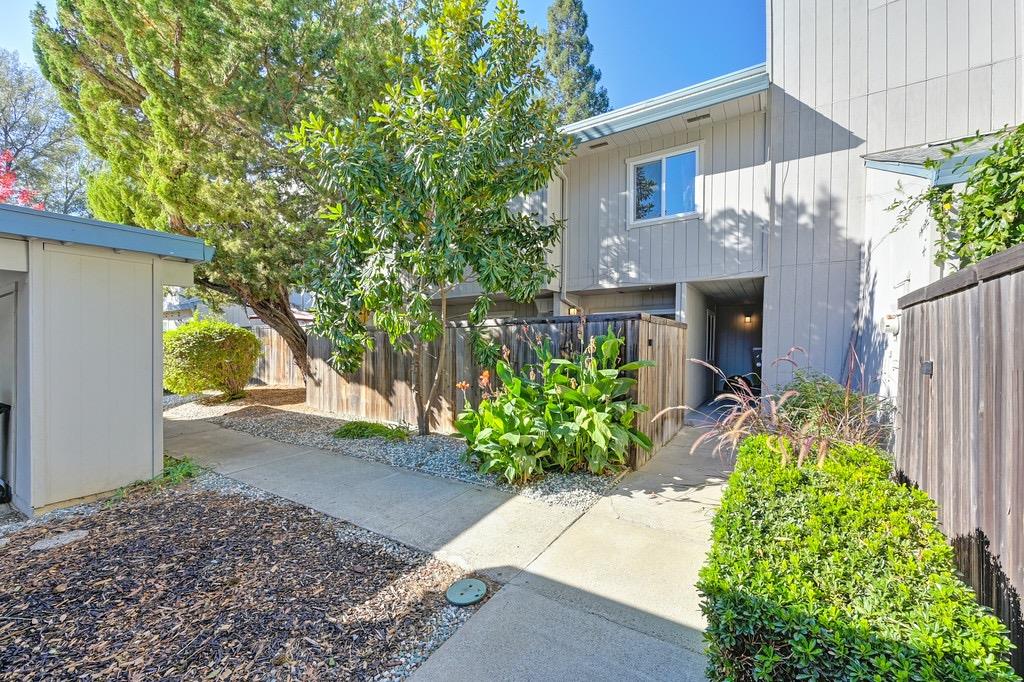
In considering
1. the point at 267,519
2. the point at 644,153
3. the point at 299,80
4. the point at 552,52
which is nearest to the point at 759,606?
the point at 267,519

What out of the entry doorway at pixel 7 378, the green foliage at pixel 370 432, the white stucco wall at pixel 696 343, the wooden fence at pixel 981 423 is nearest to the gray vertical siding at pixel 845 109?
the white stucco wall at pixel 696 343

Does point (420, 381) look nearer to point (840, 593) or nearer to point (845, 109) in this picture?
point (840, 593)

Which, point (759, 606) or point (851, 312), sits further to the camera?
point (851, 312)

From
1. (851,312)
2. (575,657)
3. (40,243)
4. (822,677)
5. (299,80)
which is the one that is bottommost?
(575,657)

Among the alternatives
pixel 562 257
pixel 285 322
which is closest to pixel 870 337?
pixel 562 257

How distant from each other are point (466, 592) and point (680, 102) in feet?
24.9

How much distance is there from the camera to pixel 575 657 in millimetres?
2107

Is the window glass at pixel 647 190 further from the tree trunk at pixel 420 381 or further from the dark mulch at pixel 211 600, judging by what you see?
the dark mulch at pixel 211 600

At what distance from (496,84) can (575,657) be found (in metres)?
5.53

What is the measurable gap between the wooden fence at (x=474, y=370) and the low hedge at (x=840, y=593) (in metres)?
2.80

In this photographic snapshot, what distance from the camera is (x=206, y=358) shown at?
29.5 ft

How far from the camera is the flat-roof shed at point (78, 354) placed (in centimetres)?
373

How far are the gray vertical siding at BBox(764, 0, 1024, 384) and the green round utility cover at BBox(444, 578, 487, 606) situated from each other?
250 inches

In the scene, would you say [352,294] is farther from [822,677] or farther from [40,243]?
[822,677]
